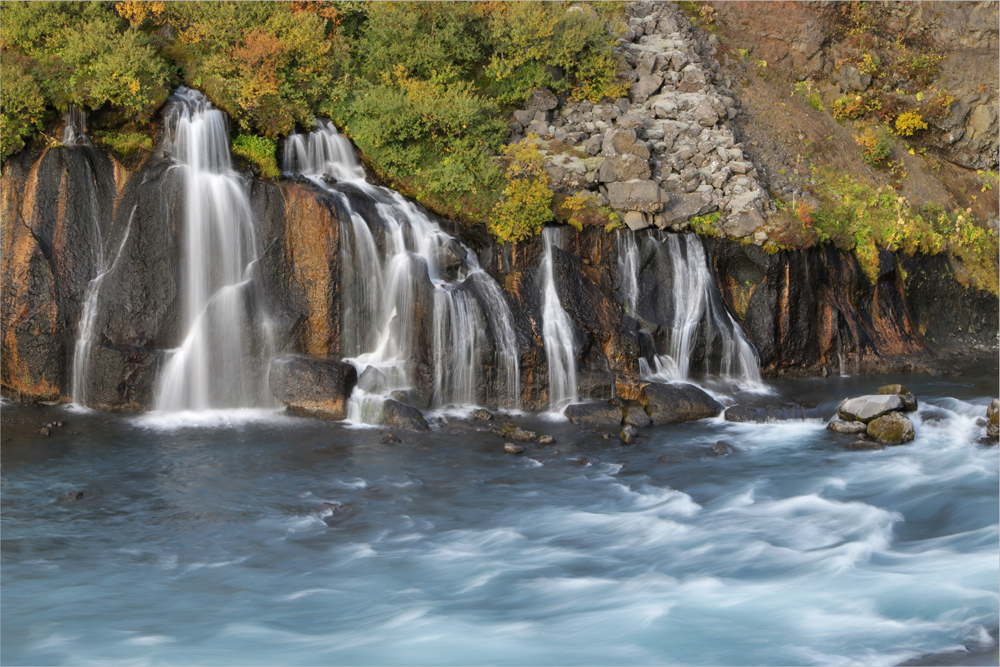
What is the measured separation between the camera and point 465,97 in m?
19.6

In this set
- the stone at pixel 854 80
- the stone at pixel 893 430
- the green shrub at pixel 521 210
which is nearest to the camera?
the stone at pixel 893 430

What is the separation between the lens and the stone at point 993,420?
48.5ft

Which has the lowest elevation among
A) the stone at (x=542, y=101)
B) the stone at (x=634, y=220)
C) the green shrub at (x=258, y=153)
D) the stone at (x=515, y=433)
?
the stone at (x=515, y=433)

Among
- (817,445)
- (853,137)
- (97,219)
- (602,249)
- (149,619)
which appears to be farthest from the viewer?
(853,137)

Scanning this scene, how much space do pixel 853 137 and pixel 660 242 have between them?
30.1 ft

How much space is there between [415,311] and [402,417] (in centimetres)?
245

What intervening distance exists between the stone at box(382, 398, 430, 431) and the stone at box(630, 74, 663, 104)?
10.7 meters

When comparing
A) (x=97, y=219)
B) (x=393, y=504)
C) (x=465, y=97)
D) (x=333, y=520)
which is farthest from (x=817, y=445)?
(x=97, y=219)

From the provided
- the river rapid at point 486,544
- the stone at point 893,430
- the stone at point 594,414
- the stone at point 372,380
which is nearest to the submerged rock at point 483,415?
the river rapid at point 486,544

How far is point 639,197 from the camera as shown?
1905 cm

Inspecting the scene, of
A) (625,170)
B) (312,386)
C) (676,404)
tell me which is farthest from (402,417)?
(625,170)

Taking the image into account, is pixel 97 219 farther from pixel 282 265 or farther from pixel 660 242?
pixel 660 242

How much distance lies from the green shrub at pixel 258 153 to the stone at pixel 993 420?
1414 centimetres

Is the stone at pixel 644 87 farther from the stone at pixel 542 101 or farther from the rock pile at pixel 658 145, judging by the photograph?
the stone at pixel 542 101
